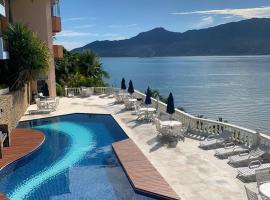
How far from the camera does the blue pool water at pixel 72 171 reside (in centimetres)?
1202

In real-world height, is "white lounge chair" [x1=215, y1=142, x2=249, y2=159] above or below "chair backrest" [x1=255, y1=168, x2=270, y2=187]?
below

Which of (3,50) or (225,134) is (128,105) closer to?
(3,50)

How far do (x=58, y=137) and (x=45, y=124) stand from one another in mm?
3710

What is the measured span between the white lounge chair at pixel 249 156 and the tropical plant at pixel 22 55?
17.3 meters

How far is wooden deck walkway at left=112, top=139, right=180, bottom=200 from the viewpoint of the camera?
37.0 feet

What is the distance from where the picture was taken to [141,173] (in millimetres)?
12867

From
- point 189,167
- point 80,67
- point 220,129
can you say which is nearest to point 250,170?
point 189,167

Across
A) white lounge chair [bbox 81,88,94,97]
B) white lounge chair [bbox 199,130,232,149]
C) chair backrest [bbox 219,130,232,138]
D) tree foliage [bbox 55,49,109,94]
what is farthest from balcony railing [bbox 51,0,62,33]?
chair backrest [bbox 219,130,232,138]

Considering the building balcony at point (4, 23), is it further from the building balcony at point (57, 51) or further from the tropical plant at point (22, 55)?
the building balcony at point (57, 51)

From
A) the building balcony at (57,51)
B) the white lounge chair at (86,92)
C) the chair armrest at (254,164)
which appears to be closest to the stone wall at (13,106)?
the white lounge chair at (86,92)

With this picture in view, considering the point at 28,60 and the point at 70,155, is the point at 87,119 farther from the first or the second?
the point at 70,155

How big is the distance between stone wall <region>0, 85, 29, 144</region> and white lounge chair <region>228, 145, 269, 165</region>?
412 inches

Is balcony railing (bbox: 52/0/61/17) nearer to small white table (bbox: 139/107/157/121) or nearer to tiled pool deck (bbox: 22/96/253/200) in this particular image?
small white table (bbox: 139/107/157/121)

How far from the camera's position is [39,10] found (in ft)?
104
